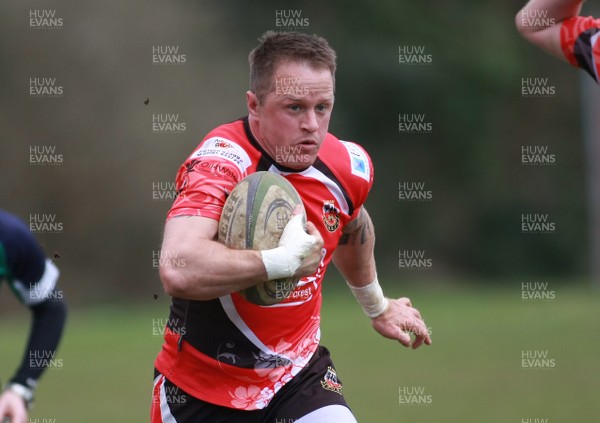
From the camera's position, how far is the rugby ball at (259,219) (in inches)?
185

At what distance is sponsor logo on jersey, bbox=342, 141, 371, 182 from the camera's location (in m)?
5.54

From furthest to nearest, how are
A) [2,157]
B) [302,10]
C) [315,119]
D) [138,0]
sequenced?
[302,10] < [138,0] < [2,157] < [315,119]

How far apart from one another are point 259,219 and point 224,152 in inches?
21.3

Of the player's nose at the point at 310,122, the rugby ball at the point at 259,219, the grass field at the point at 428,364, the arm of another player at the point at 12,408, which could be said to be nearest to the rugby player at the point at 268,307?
the player's nose at the point at 310,122

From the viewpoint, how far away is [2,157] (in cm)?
2319

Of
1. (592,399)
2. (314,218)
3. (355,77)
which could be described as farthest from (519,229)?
(314,218)

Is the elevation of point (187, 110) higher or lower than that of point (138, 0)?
lower

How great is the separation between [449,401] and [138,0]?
53.4 ft

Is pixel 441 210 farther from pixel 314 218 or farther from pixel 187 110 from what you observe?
pixel 314 218

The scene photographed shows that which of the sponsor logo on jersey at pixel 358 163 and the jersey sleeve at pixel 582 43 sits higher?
the jersey sleeve at pixel 582 43

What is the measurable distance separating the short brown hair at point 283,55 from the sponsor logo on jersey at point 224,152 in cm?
30

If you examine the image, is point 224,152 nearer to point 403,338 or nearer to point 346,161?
point 346,161

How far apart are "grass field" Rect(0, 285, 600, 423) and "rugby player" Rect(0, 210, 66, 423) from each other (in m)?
6.47

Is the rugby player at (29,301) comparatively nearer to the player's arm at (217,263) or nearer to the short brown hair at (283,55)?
the player's arm at (217,263)
